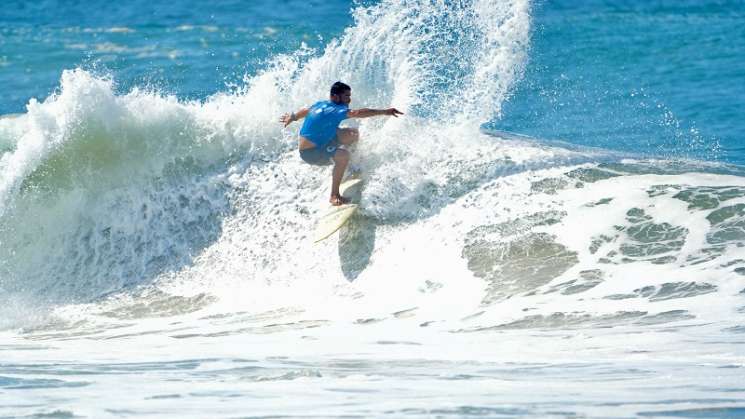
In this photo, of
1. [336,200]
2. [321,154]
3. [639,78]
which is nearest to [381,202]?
[336,200]

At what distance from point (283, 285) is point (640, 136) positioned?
6.88 meters

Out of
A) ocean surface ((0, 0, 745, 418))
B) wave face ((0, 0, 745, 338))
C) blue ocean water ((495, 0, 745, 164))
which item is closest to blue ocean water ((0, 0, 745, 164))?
blue ocean water ((495, 0, 745, 164))

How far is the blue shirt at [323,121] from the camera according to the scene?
1080 cm

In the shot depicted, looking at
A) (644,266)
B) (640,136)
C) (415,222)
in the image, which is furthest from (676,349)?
(640,136)

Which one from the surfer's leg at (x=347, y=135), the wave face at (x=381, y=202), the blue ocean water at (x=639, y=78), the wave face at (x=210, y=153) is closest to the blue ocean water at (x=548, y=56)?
the blue ocean water at (x=639, y=78)

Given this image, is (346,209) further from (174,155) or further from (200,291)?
(174,155)

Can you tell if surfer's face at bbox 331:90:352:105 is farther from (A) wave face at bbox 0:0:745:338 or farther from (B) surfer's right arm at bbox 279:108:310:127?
(A) wave face at bbox 0:0:745:338

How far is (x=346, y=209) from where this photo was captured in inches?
427

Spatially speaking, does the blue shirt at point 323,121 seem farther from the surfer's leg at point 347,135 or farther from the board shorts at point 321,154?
the surfer's leg at point 347,135

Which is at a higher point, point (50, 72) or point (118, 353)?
point (50, 72)

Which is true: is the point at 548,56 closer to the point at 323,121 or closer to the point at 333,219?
the point at 323,121

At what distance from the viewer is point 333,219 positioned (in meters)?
10.8

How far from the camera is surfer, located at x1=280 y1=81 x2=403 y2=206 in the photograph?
10.8m

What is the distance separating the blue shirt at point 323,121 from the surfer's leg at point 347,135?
15cm
